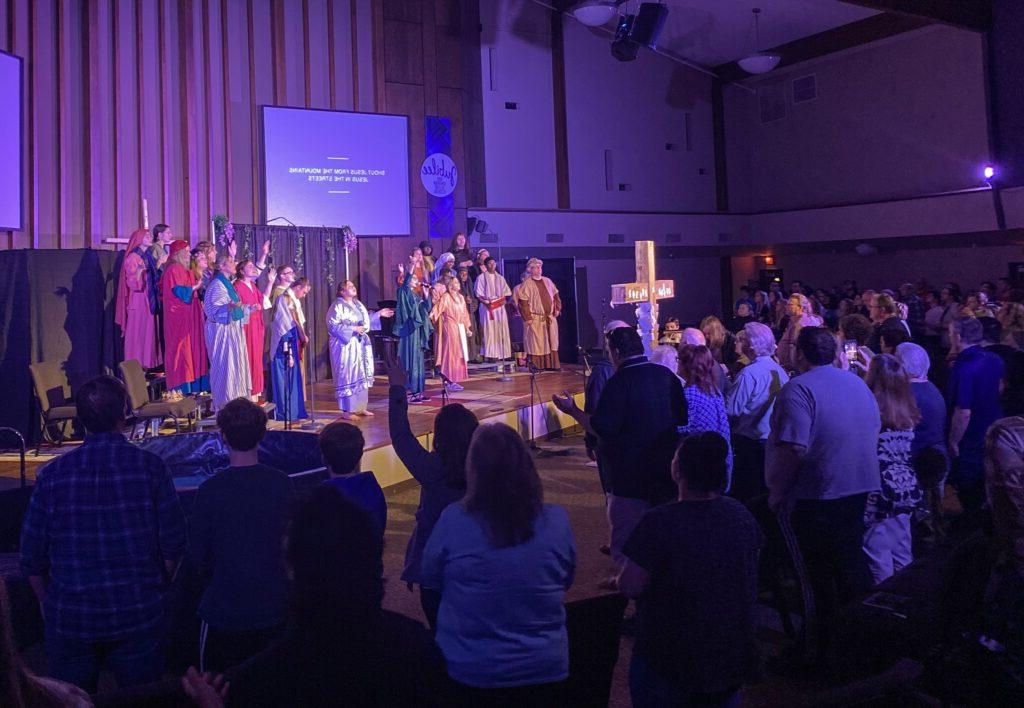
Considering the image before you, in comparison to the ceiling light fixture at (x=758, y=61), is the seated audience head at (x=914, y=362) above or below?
below

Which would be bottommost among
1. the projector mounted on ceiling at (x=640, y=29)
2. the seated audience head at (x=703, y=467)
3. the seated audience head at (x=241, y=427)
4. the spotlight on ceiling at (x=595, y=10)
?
the seated audience head at (x=703, y=467)

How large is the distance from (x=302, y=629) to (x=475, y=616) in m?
0.50

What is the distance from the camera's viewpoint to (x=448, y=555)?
82.4 inches

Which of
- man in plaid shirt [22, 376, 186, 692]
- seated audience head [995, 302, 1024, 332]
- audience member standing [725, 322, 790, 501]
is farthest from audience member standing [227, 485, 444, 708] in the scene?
seated audience head [995, 302, 1024, 332]

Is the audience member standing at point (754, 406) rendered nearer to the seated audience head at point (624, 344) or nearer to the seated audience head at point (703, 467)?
the seated audience head at point (624, 344)

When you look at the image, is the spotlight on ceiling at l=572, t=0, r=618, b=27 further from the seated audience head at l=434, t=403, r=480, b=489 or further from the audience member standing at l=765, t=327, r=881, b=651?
the seated audience head at l=434, t=403, r=480, b=489

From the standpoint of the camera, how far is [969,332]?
16.0 feet

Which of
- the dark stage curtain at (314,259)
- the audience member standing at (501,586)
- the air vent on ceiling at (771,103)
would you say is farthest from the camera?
the air vent on ceiling at (771,103)

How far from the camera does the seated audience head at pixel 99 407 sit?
242 cm

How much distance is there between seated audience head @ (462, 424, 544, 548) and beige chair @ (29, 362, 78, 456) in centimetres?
597

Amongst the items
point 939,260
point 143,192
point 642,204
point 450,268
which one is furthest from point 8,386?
point 939,260

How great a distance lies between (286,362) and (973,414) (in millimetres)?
5896

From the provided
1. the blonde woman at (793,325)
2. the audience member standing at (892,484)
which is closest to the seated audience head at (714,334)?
the blonde woman at (793,325)

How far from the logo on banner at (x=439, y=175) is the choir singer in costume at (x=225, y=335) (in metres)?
5.45
